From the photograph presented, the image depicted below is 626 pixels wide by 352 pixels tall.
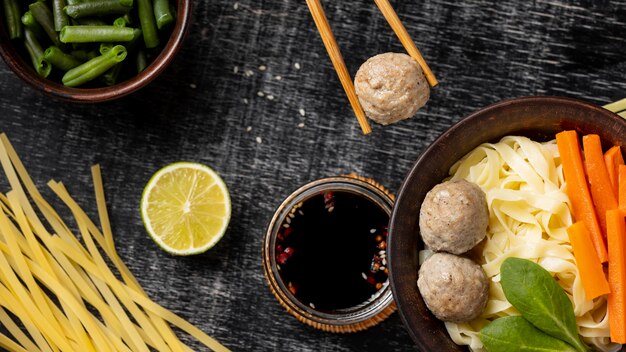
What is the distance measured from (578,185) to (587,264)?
1.03ft

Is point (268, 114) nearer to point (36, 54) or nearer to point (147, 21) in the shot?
point (147, 21)

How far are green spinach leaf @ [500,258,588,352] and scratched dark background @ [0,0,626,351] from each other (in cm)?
83

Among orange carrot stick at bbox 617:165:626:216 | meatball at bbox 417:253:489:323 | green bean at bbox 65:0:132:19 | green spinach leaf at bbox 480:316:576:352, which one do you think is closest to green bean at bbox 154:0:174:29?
green bean at bbox 65:0:132:19

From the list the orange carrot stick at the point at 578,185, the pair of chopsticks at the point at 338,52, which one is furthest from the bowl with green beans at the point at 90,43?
the orange carrot stick at the point at 578,185

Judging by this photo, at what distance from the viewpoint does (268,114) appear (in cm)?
360

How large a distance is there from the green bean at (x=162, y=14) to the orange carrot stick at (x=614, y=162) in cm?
195

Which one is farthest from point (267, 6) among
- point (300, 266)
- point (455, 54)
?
point (300, 266)

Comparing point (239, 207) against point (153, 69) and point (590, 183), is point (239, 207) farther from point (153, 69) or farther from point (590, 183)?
point (590, 183)

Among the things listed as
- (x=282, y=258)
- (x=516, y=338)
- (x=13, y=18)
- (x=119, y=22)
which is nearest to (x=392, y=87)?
(x=282, y=258)

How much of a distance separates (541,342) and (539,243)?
386mm

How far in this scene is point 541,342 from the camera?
2801 millimetres

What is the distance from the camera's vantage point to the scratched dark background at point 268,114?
11.6ft

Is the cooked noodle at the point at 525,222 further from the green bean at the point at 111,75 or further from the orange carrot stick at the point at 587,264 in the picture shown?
the green bean at the point at 111,75

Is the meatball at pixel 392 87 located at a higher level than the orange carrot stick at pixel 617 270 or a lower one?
higher
